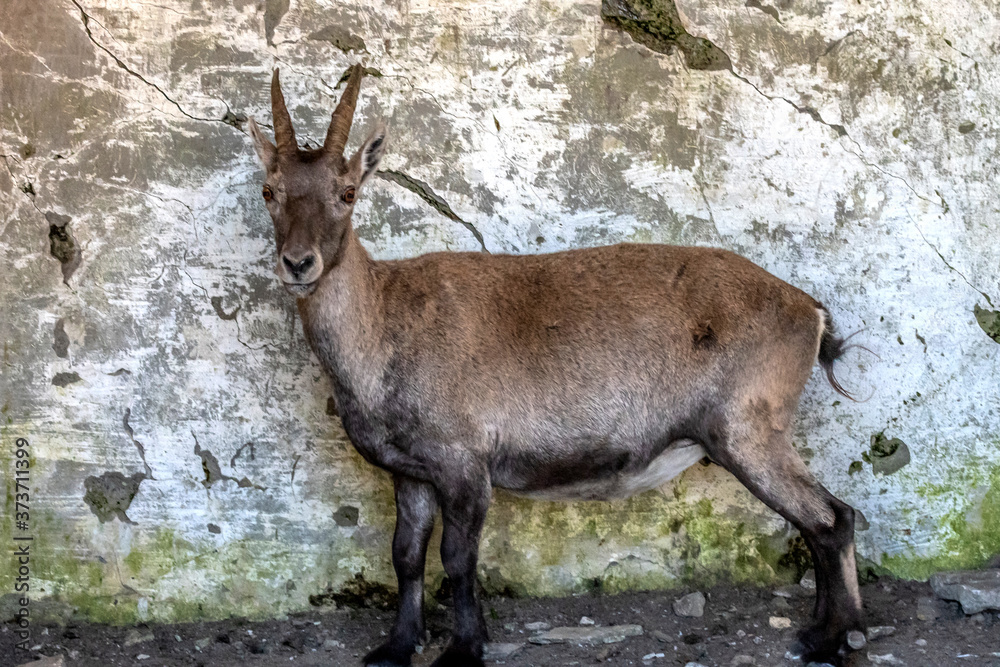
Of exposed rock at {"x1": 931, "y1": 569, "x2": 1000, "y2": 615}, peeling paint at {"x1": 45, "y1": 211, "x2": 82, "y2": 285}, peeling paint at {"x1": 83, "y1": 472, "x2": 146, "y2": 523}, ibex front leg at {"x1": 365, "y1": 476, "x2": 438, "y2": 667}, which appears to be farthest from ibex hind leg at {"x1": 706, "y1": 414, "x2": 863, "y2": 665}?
peeling paint at {"x1": 45, "y1": 211, "x2": 82, "y2": 285}

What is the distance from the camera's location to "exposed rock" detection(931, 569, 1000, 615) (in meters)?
4.58

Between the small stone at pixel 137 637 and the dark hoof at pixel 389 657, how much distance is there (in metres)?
1.15

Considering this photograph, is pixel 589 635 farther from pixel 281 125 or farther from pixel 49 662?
pixel 281 125

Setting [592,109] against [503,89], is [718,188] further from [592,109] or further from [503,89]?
[503,89]

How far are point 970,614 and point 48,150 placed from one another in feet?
16.7

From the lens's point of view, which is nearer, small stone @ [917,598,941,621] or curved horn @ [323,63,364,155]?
Result: curved horn @ [323,63,364,155]

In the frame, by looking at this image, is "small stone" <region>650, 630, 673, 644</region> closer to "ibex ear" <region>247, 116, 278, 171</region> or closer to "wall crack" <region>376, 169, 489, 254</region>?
"wall crack" <region>376, 169, 489, 254</region>

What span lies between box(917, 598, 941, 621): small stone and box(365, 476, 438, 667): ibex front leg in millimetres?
2471

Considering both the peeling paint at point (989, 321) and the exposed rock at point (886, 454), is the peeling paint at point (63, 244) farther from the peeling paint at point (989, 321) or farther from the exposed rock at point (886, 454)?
the peeling paint at point (989, 321)

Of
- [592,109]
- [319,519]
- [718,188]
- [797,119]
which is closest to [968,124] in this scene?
[797,119]

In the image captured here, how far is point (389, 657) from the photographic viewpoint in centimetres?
430

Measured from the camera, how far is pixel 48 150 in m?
4.66

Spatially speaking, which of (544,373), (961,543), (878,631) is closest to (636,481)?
(544,373)

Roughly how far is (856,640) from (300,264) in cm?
296
